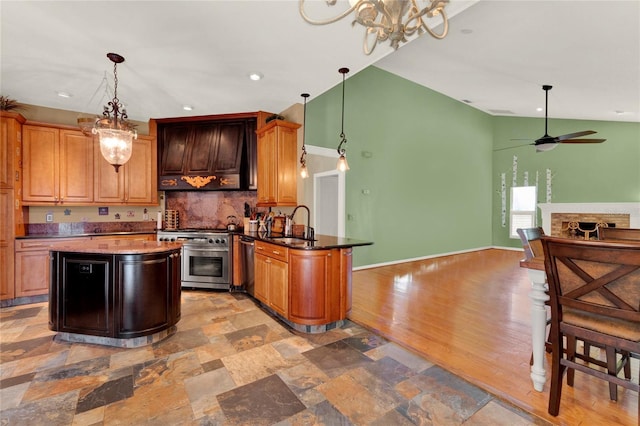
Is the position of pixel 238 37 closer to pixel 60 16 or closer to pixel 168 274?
pixel 60 16

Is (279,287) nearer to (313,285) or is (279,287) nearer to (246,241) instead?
(313,285)

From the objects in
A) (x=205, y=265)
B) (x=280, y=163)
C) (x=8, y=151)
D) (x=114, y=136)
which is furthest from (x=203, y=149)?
(x=8, y=151)

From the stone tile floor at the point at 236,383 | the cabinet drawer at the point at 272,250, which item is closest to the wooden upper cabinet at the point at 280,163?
the cabinet drawer at the point at 272,250

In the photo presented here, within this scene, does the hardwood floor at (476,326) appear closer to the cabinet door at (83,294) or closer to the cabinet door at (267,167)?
the cabinet door at (267,167)

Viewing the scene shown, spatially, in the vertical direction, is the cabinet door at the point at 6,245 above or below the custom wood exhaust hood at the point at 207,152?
below

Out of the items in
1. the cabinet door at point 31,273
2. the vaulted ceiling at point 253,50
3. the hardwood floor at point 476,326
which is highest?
the vaulted ceiling at point 253,50

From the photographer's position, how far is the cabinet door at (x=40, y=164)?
3.92 meters

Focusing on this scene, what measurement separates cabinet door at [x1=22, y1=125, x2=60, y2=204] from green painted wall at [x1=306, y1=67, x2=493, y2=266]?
399cm

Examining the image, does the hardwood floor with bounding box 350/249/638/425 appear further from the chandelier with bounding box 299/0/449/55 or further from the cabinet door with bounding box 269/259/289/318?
the chandelier with bounding box 299/0/449/55

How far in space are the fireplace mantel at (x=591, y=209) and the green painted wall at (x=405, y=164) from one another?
5.03 feet

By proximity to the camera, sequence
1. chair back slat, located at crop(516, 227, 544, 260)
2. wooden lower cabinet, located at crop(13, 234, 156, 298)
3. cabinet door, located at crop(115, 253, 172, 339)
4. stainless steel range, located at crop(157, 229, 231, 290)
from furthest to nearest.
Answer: stainless steel range, located at crop(157, 229, 231, 290), wooden lower cabinet, located at crop(13, 234, 156, 298), cabinet door, located at crop(115, 253, 172, 339), chair back slat, located at crop(516, 227, 544, 260)

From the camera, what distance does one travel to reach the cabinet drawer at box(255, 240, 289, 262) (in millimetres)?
3082

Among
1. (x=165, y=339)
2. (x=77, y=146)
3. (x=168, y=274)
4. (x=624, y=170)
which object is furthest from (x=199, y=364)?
(x=624, y=170)

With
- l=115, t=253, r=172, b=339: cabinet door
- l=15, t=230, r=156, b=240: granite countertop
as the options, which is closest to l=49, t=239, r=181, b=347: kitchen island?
l=115, t=253, r=172, b=339: cabinet door
